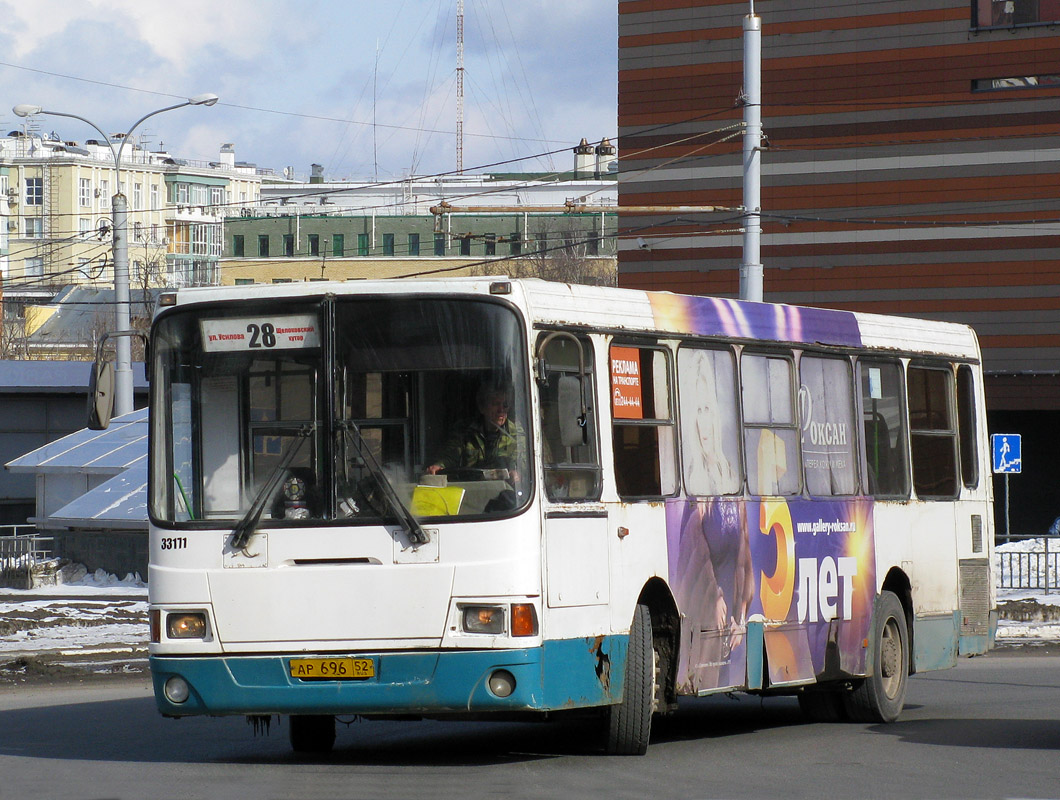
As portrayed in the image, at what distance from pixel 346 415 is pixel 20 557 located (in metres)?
26.2

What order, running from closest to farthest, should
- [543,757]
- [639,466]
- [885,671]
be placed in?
[639,466], [543,757], [885,671]

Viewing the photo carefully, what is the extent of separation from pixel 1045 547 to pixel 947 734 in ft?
52.1

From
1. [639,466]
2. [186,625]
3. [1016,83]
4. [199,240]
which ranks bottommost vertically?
[186,625]

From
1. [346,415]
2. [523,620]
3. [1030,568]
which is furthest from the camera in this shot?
[1030,568]

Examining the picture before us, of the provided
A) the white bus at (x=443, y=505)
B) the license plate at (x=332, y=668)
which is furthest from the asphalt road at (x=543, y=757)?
the license plate at (x=332, y=668)

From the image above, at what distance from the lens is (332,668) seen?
898 centimetres

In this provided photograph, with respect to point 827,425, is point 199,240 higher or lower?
higher

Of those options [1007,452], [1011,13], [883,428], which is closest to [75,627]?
[883,428]

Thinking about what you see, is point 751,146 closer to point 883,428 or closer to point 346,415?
point 883,428

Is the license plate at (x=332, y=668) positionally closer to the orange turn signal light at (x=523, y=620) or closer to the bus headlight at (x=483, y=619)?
the bus headlight at (x=483, y=619)

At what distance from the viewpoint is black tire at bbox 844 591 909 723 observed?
1220 centimetres

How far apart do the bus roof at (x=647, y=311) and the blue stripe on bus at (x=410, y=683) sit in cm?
172

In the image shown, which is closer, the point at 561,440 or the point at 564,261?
the point at 561,440

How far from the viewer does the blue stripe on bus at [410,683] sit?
8.77 m
